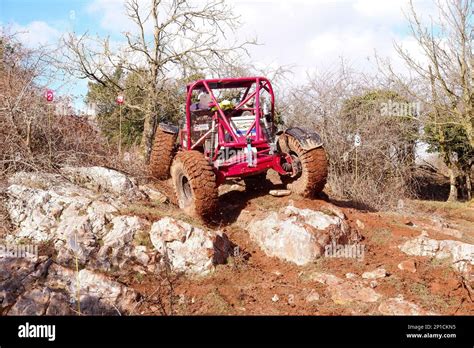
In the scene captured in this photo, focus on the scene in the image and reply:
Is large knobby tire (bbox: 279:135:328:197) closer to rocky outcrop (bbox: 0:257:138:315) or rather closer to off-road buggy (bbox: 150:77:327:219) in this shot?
off-road buggy (bbox: 150:77:327:219)

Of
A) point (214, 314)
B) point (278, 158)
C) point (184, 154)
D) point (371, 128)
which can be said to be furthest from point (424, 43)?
point (214, 314)

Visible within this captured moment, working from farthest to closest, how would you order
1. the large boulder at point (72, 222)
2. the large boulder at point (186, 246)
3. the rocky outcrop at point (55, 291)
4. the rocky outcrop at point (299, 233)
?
1. the rocky outcrop at point (299, 233)
2. the large boulder at point (186, 246)
3. the large boulder at point (72, 222)
4. the rocky outcrop at point (55, 291)

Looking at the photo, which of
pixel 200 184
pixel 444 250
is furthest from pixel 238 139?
pixel 444 250

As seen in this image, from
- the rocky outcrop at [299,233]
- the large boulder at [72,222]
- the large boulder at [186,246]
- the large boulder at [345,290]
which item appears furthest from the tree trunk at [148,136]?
the large boulder at [345,290]

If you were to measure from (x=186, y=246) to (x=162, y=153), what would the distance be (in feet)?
10.2

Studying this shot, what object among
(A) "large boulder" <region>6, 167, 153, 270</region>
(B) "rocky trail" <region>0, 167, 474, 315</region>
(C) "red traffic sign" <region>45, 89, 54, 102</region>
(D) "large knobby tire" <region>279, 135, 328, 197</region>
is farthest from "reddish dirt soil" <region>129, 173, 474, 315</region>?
(C) "red traffic sign" <region>45, 89, 54, 102</region>

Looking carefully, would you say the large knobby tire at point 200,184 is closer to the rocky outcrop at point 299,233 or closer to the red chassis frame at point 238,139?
the red chassis frame at point 238,139

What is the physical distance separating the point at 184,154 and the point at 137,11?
6.33 meters

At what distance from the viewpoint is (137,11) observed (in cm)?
1141

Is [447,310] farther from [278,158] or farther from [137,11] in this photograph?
[137,11]

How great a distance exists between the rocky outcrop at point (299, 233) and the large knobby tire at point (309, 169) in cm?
47

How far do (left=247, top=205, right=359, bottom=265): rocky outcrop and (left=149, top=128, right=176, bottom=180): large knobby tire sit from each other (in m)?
2.38

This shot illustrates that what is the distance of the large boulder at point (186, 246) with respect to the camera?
5328 mm

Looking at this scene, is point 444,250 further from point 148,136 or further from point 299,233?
point 148,136
